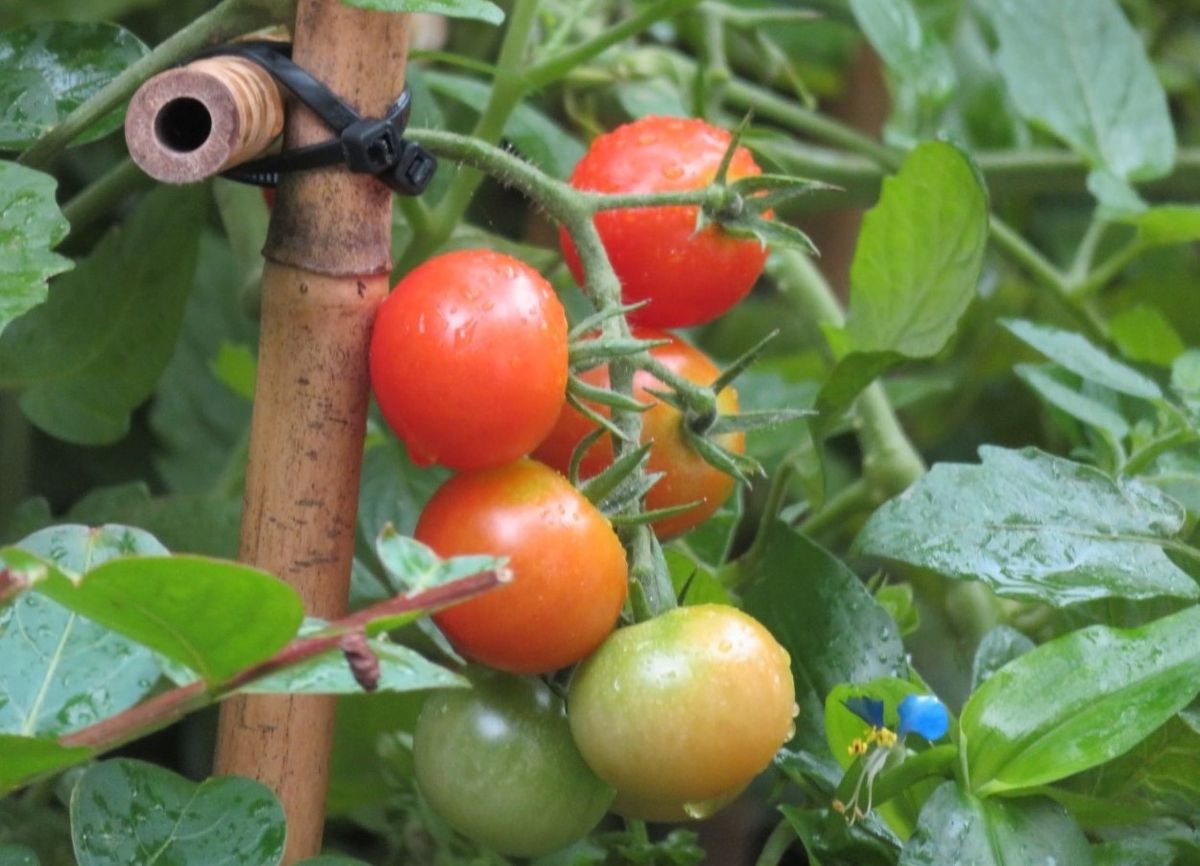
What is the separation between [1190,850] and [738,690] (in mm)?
169

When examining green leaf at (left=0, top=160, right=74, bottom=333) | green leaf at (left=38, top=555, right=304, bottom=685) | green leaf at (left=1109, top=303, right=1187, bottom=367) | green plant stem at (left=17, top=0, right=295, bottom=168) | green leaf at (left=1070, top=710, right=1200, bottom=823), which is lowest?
green leaf at (left=1070, top=710, right=1200, bottom=823)

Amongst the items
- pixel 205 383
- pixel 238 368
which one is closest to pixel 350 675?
pixel 238 368

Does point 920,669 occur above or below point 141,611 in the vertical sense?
below

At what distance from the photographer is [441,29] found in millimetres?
849

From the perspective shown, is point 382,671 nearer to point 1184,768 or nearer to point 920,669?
point 1184,768

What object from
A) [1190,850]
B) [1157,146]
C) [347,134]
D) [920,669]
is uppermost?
[347,134]

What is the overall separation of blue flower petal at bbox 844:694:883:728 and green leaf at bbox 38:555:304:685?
191 mm

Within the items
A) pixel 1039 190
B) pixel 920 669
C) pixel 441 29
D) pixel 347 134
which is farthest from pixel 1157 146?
pixel 347 134

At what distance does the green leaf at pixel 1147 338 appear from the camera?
0.74m

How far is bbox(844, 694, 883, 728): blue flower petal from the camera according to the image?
16.9 inches

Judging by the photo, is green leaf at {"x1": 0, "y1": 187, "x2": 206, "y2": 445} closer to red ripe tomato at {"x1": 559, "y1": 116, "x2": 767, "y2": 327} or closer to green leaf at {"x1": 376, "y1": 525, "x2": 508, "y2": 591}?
red ripe tomato at {"x1": 559, "y1": 116, "x2": 767, "y2": 327}

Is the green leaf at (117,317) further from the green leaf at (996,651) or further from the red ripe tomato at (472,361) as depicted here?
the green leaf at (996,651)

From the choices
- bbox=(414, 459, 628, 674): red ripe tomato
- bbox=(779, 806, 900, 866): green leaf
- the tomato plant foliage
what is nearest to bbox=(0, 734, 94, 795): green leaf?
the tomato plant foliage

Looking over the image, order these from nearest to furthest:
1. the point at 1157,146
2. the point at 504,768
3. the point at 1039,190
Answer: the point at 504,768
the point at 1157,146
the point at 1039,190
